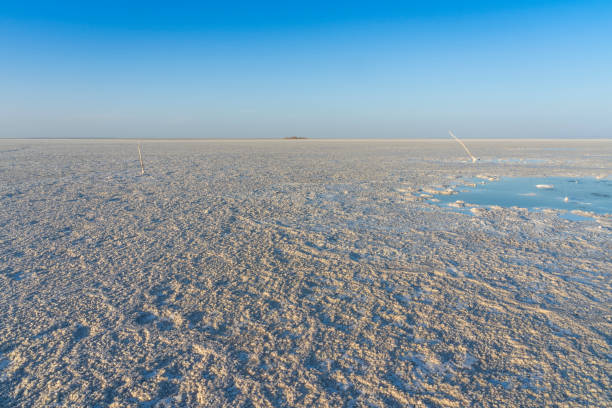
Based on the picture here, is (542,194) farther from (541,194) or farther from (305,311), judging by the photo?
(305,311)

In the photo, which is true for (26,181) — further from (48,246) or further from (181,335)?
(181,335)

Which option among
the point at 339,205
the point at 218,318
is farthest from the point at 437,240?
the point at 218,318

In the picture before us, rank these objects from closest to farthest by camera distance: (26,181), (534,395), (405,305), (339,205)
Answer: (534,395)
(405,305)
(339,205)
(26,181)

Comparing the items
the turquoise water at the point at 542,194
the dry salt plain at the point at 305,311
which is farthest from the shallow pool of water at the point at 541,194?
the dry salt plain at the point at 305,311

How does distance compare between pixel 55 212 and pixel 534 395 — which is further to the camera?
pixel 55 212

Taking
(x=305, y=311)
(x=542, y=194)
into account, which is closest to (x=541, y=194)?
(x=542, y=194)

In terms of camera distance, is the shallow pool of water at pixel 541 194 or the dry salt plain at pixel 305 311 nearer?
the dry salt plain at pixel 305 311

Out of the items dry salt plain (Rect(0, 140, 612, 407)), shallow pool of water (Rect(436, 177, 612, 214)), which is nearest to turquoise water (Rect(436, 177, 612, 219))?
shallow pool of water (Rect(436, 177, 612, 214))

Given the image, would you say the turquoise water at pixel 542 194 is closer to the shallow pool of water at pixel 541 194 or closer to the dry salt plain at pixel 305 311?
the shallow pool of water at pixel 541 194
